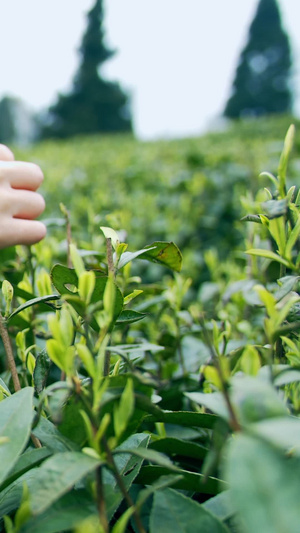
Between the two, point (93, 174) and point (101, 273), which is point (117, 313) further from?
point (93, 174)

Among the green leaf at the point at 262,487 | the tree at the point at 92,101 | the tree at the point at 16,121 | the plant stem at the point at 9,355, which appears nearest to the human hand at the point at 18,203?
the plant stem at the point at 9,355

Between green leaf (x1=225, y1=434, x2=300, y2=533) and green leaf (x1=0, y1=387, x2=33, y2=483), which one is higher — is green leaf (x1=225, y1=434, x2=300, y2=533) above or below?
above

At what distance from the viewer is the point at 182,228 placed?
2141 millimetres

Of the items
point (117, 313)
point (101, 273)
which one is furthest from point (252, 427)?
point (101, 273)

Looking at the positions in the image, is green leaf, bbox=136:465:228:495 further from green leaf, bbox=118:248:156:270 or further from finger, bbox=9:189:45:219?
finger, bbox=9:189:45:219

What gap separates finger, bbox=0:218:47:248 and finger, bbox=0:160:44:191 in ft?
0.23

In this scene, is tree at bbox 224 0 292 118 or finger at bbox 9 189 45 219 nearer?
finger at bbox 9 189 45 219

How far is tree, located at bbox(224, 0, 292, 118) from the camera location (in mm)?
30417

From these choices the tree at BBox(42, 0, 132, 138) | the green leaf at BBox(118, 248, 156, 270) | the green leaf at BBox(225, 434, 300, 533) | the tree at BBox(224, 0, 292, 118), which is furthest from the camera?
the tree at BBox(224, 0, 292, 118)

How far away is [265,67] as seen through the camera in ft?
104

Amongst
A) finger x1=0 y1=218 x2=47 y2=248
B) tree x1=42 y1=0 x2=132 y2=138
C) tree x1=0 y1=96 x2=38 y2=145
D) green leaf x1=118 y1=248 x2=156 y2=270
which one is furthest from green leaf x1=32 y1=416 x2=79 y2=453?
tree x1=0 y1=96 x2=38 y2=145

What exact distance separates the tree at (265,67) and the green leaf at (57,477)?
31265 mm

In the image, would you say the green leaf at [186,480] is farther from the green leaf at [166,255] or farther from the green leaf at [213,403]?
the green leaf at [166,255]

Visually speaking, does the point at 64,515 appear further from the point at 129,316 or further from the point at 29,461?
the point at 129,316
